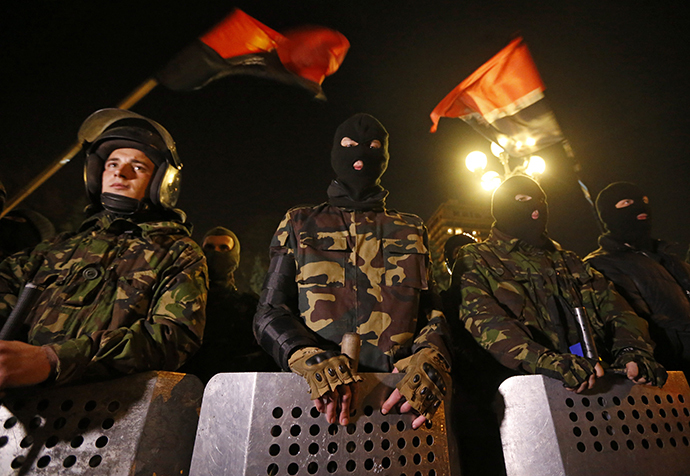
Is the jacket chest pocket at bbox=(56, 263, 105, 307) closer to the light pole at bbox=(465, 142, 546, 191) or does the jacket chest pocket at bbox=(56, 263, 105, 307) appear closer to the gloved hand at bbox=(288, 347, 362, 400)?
the gloved hand at bbox=(288, 347, 362, 400)

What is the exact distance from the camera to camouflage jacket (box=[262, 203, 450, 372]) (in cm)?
230

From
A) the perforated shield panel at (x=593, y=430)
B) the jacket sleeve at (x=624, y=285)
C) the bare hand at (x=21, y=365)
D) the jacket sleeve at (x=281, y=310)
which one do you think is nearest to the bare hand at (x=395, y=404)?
the jacket sleeve at (x=281, y=310)

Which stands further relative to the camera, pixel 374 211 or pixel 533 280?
pixel 533 280

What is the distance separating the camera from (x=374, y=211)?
2945mm

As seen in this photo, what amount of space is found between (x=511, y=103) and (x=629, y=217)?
548cm

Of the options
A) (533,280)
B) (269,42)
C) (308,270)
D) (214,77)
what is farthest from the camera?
(269,42)

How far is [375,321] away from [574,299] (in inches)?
77.0

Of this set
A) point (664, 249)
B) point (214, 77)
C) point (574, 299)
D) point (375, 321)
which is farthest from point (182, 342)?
point (214, 77)

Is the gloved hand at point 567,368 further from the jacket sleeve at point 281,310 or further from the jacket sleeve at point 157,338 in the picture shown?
the jacket sleeve at point 157,338

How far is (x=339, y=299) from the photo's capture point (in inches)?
95.3

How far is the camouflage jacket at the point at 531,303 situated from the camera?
8.50 ft

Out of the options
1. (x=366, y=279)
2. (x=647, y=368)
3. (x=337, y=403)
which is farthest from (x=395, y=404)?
(x=647, y=368)

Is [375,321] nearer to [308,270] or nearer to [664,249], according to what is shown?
[308,270]

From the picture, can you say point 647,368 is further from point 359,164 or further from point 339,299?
point 359,164
